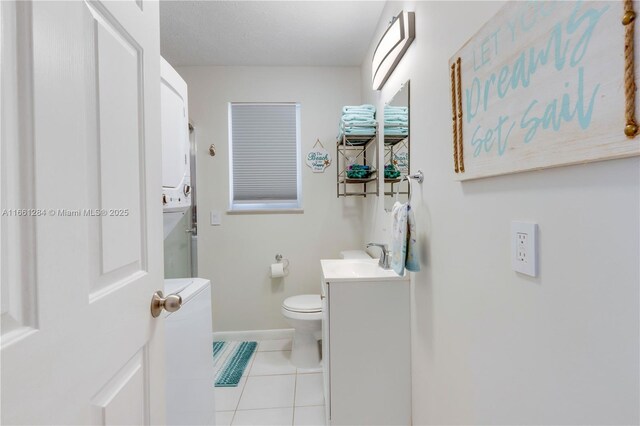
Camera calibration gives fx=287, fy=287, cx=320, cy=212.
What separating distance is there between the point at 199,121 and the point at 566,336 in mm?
2761

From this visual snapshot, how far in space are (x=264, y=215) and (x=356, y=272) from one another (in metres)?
1.34

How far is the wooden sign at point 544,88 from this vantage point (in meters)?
0.47

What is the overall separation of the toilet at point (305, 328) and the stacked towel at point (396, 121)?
1.32 m

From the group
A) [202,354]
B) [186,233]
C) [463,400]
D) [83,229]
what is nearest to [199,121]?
[186,233]

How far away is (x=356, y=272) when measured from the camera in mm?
1547

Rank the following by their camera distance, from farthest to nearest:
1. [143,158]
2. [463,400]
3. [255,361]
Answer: [255,361], [463,400], [143,158]

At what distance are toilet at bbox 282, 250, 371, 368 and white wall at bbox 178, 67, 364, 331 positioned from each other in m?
0.45

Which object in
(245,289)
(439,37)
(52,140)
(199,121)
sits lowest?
(245,289)

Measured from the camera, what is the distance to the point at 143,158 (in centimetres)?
74

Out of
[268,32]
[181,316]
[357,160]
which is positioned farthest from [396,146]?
[181,316]

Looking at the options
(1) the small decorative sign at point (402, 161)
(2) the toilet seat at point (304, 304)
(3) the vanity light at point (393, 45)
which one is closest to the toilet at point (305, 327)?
(2) the toilet seat at point (304, 304)

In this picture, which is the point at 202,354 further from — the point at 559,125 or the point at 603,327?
the point at 559,125

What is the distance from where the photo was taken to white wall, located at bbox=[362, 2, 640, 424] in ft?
1.61

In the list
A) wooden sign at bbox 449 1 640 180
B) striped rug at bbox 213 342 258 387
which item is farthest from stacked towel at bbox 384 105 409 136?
striped rug at bbox 213 342 258 387
